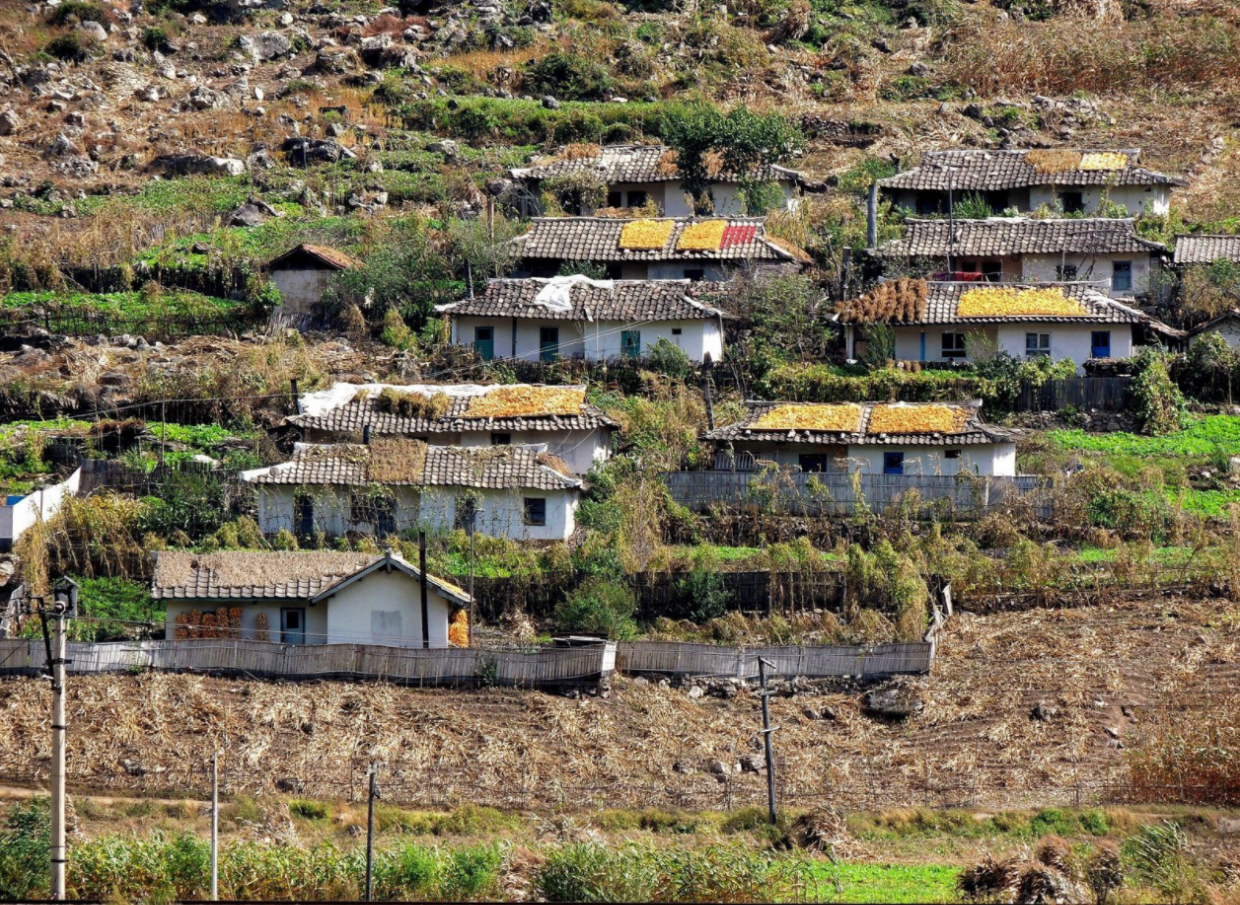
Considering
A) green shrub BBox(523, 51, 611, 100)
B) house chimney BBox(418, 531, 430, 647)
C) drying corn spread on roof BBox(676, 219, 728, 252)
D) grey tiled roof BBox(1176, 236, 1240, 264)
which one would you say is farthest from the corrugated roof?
green shrub BBox(523, 51, 611, 100)

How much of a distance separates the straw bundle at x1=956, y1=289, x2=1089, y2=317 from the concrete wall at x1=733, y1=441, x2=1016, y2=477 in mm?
6262

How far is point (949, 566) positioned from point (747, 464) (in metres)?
6.47

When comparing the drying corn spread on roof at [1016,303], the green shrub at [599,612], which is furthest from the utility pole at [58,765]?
the drying corn spread on roof at [1016,303]

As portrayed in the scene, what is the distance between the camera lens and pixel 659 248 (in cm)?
6281

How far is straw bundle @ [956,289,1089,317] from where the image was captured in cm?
5778

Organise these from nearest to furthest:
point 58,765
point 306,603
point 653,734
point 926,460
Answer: point 58,765
point 653,734
point 306,603
point 926,460

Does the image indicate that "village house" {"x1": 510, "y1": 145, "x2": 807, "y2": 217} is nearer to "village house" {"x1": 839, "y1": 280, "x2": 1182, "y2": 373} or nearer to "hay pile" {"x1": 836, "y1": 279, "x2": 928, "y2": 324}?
"hay pile" {"x1": 836, "y1": 279, "x2": 928, "y2": 324}

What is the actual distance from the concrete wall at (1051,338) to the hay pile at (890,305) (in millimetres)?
458

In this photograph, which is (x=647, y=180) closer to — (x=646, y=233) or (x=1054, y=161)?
(x=646, y=233)

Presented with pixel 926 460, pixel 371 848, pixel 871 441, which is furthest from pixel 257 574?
pixel 926 460

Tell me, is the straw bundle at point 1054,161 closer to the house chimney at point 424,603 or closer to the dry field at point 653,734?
the dry field at point 653,734

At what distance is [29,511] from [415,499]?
339 inches

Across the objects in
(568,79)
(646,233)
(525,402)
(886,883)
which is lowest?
(886,883)

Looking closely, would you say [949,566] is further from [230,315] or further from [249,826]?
[230,315]
